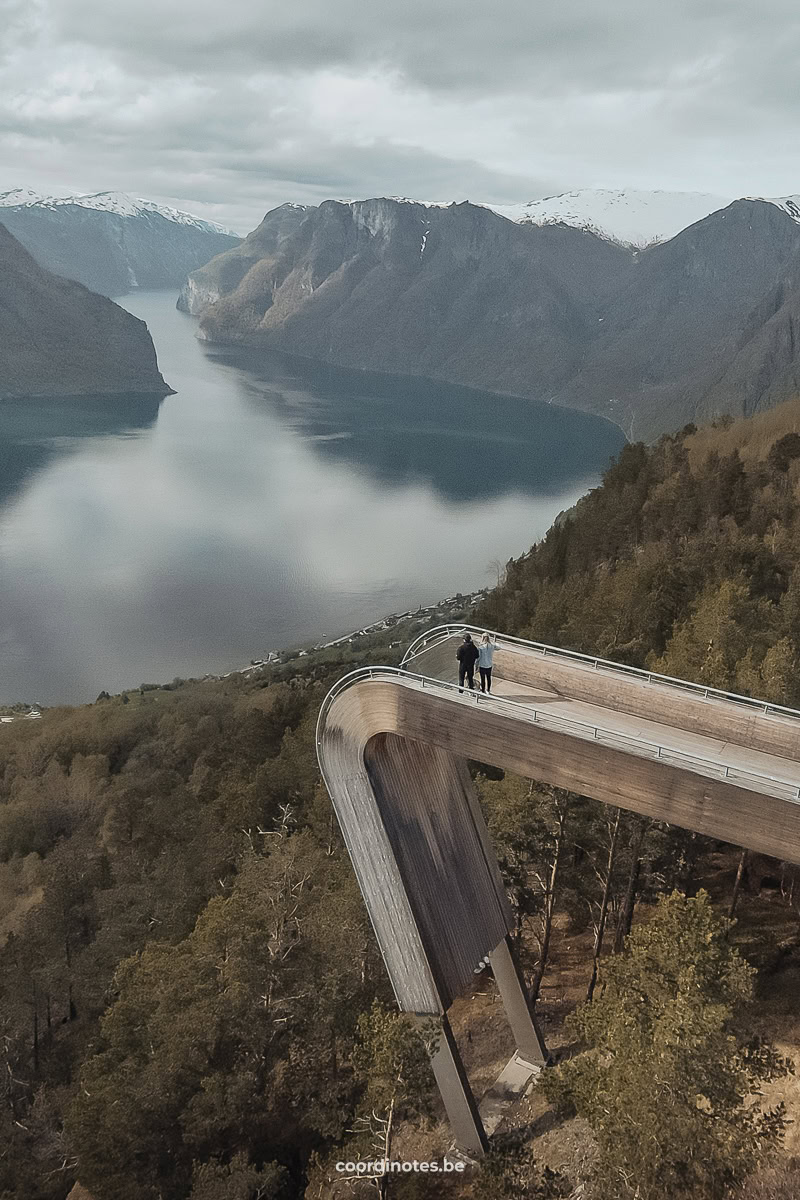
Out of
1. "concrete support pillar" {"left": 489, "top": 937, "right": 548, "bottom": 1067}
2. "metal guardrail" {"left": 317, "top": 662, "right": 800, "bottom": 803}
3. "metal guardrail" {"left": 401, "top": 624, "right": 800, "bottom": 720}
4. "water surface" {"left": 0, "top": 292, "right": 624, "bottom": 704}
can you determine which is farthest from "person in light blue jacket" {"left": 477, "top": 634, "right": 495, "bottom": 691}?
"water surface" {"left": 0, "top": 292, "right": 624, "bottom": 704}

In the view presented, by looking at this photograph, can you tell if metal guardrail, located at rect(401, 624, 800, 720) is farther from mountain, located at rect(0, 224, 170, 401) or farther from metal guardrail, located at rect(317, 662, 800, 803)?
mountain, located at rect(0, 224, 170, 401)

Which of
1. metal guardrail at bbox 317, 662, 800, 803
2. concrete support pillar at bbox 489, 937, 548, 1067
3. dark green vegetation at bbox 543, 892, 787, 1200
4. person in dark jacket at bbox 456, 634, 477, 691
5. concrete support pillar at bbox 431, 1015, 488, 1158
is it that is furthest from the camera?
concrete support pillar at bbox 489, 937, 548, 1067

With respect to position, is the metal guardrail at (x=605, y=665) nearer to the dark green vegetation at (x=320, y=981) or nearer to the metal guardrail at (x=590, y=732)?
the metal guardrail at (x=590, y=732)

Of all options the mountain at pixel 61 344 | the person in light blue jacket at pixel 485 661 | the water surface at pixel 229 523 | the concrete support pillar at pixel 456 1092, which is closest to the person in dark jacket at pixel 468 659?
the person in light blue jacket at pixel 485 661

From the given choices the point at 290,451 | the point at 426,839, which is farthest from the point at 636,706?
the point at 290,451

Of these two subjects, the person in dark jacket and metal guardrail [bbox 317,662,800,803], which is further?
the person in dark jacket

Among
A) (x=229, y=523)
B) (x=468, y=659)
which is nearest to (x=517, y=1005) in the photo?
(x=468, y=659)

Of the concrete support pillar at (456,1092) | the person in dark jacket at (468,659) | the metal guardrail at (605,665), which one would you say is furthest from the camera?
the concrete support pillar at (456,1092)
